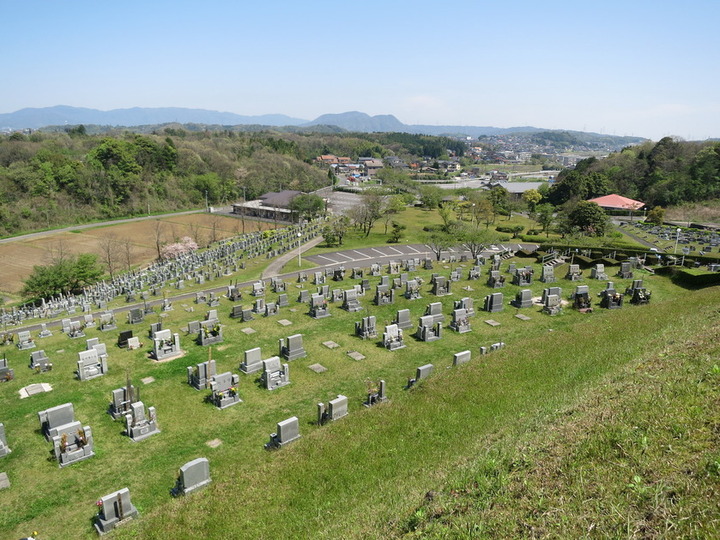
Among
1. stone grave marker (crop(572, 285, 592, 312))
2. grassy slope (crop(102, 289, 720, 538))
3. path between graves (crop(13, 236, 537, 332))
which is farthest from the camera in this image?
path between graves (crop(13, 236, 537, 332))

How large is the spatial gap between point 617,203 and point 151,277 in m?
77.2

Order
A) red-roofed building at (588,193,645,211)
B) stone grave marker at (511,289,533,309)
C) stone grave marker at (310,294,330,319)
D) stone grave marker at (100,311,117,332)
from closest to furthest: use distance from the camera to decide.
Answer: stone grave marker at (511,289,533,309)
stone grave marker at (310,294,330,319)
stone grave marker at (100,311,117,332)
red-roofed building at (588,193,645,211)

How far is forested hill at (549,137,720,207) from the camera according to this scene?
247 ft

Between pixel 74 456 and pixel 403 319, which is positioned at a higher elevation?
pixel 403 319

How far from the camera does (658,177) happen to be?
84125 millimetres

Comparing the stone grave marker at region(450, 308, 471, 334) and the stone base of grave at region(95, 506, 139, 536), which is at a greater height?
the stone grave marker at region(450, 308, 471, 334)

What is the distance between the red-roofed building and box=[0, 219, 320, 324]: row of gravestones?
2143 inches

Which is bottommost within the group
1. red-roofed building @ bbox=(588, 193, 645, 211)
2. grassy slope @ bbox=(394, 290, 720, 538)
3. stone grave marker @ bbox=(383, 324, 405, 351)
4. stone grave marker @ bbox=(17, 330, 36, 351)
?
stone grave marker @ bbox=(17, 330, 36, 351)

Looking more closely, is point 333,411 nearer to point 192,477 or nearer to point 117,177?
point 192,477

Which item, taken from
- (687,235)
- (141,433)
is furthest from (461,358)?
(687,235)

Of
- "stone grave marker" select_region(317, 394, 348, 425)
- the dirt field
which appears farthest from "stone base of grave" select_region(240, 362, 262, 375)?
the dirt field

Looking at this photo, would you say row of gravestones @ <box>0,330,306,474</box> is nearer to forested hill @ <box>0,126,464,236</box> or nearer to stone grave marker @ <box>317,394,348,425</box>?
stone grave marker @ <box>317,394,348,425</box>

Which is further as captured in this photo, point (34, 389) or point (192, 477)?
point (34, 389)

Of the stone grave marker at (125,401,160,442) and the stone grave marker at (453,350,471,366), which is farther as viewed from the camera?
the stone grave marker at (453,350,471,366)
